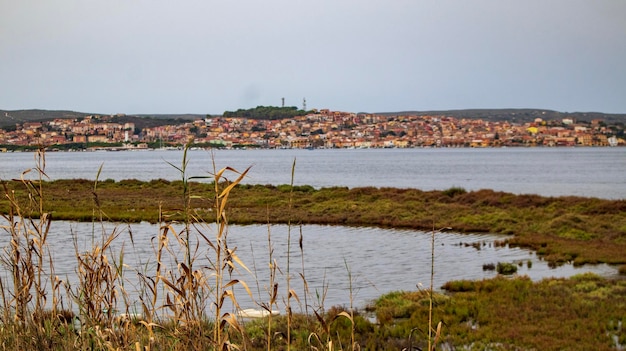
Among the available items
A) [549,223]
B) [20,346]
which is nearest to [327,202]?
[549,223]

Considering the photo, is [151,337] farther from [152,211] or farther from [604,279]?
[152,211]

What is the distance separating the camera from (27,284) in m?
4.42

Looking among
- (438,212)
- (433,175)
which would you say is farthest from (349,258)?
(433,175)

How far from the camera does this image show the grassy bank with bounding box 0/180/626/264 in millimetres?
21266

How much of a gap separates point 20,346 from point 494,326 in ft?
25.1

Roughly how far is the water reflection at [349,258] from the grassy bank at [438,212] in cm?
110

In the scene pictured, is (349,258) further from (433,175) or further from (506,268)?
(433,175)

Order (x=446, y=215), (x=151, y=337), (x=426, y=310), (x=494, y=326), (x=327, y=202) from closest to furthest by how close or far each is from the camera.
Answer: (x=151, y=337) → (x=494, y=326) → (x=426, y=310) → (x=446, y=215) → (x=327, y=202)

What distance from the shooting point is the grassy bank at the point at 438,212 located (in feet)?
69.8

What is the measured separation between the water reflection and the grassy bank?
3.59ft

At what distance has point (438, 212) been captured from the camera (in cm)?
2989

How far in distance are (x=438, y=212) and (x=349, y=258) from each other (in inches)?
462

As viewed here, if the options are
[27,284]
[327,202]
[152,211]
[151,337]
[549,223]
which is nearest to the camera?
[151,337]

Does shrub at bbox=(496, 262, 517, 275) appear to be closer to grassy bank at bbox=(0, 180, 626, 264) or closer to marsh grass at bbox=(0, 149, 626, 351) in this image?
grassy bank at bbox=(0, 180, 626, 264)
